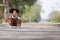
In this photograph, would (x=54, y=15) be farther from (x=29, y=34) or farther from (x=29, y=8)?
(x=29, y=34)

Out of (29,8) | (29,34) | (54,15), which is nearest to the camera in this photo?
(29,34)

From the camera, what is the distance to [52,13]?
5.34m

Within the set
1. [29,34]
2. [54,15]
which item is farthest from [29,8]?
[29,34]

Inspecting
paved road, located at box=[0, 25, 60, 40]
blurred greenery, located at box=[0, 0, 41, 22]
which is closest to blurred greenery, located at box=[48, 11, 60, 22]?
blurred greenery, located at box=[0, 0, 41, 22]

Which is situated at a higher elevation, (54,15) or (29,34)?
(54,15)

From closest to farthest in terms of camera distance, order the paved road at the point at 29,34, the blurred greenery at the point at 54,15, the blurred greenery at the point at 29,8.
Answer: the paved road at the point at 29,34 < the blurred greenery at the point at 54,15 < the blurred greenery at the point at 29,8

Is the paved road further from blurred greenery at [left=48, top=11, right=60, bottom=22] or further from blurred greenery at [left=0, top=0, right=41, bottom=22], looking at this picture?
blurred greenery at [left=0, top=0, right=41, bottom=22]

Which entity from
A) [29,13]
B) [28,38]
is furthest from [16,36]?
[29,13]

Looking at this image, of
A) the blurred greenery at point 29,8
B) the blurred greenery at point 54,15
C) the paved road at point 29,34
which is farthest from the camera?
the blurred greenery at point 29,8

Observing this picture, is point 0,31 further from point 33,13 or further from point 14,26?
point 33,13

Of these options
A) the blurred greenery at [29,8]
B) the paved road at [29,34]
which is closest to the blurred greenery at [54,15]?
the blurred greenery at [29,8]

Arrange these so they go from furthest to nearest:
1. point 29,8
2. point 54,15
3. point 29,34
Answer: point 29,8 → point 54,15 → point 29,34

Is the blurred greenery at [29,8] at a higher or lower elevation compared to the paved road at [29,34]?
higher

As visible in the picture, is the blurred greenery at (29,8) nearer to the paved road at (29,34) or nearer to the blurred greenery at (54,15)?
the blurred greenery at (54,15)
